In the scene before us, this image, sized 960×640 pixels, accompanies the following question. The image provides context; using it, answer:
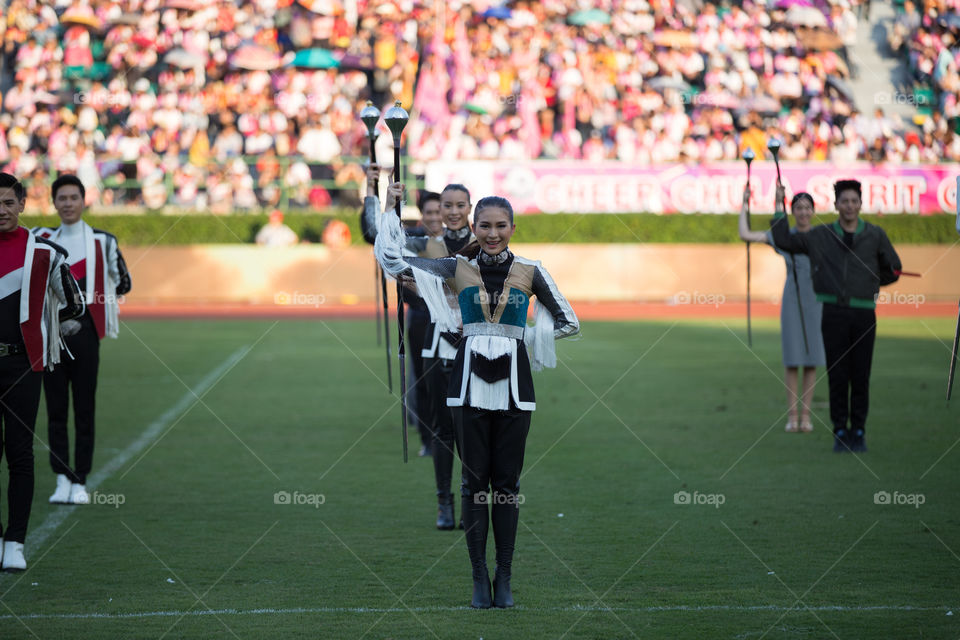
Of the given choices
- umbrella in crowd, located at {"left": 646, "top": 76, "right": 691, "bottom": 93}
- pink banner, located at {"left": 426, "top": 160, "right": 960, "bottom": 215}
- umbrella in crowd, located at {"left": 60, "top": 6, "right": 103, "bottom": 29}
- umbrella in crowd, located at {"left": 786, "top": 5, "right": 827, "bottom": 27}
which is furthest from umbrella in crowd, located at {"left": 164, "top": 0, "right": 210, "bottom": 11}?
umbrella in crowd, located at {"left": 786, "top": 5, "right": 827, "bottom": 27}

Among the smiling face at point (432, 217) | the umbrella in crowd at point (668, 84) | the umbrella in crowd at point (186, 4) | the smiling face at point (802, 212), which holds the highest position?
the umbrella in crowd at point (186, 4)

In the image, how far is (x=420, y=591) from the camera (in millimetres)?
6355

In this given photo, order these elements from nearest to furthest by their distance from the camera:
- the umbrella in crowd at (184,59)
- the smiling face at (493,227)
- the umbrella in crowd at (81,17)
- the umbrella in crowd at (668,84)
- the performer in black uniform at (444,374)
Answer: the smiling face at (493,227) < the performer in black uniform at (444,374) < the umbrella in crowd at (184,59) < the umbrella in crowd at (668,84) < the umbrella in crowd at (81,17)

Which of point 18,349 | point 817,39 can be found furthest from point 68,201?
point 817,39

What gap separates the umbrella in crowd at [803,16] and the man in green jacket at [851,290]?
2011 centimetres

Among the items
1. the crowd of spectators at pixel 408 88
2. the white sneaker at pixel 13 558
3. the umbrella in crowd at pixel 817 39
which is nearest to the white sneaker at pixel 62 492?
the white sneaker at pixel 13 558

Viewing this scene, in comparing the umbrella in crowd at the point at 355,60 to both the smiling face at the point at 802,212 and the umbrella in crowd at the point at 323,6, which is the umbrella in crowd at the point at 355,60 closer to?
the umbrella in crowd at the point at 323,6

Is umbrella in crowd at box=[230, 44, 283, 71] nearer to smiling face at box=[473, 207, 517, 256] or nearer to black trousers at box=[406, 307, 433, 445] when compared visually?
black trousers at box=[406, 307, 433, 445]

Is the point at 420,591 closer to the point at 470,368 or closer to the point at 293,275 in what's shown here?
the point at 470,368

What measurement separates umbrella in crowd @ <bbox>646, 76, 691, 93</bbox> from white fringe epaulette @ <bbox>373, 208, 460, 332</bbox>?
23.3 metres

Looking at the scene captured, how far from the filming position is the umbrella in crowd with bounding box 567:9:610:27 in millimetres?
29328

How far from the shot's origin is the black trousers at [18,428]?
22.1 ft

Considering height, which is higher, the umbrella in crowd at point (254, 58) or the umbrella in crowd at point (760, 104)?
the umbrella in crowd at point (254, 58)

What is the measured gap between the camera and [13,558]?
22.2 ft
